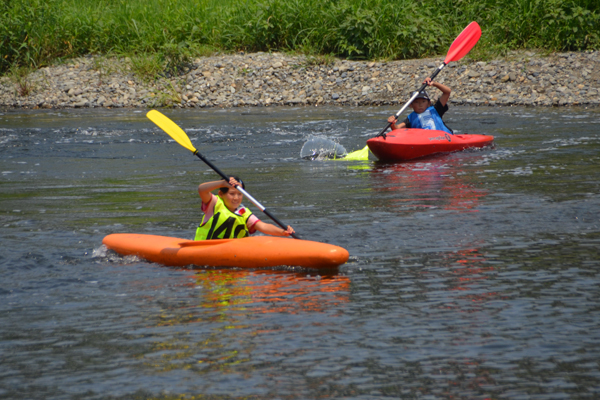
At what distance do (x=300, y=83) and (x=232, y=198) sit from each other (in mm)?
11634

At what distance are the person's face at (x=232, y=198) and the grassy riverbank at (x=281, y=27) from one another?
468 inches

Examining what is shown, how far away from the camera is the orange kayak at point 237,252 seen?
4.73 metres

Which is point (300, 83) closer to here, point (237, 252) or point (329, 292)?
point (237, 252)

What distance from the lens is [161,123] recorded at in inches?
246

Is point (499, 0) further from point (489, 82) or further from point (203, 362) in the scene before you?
point (203, 362)

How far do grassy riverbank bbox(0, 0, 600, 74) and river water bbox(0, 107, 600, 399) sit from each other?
26.3 feet

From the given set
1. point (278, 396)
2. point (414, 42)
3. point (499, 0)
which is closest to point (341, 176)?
point (278, 396)

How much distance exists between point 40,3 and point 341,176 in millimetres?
12945

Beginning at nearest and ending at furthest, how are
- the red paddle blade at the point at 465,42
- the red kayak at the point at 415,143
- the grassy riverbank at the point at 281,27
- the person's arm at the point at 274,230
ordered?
the person's arm at the point at 274,230, the red kayak at the point at 415,143, the red paddle blade at the point at 465,42, the grassy riverbank at the point at 281,27

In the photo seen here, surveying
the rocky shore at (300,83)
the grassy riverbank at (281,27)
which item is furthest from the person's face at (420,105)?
the grassy riverbank at (281,27)

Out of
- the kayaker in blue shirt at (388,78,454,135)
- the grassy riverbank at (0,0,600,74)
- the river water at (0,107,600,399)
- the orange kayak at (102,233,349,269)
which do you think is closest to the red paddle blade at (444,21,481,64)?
the kayaker in blue shirt at (388,78,454,135)

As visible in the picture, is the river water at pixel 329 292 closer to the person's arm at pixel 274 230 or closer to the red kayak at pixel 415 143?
the person's arm at pixel 274 230

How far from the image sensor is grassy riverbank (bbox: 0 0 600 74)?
16062 mm

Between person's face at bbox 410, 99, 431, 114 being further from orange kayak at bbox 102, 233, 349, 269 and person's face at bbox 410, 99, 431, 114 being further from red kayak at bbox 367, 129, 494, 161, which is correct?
orange kayak at bbox 102, 233, 349, 269
